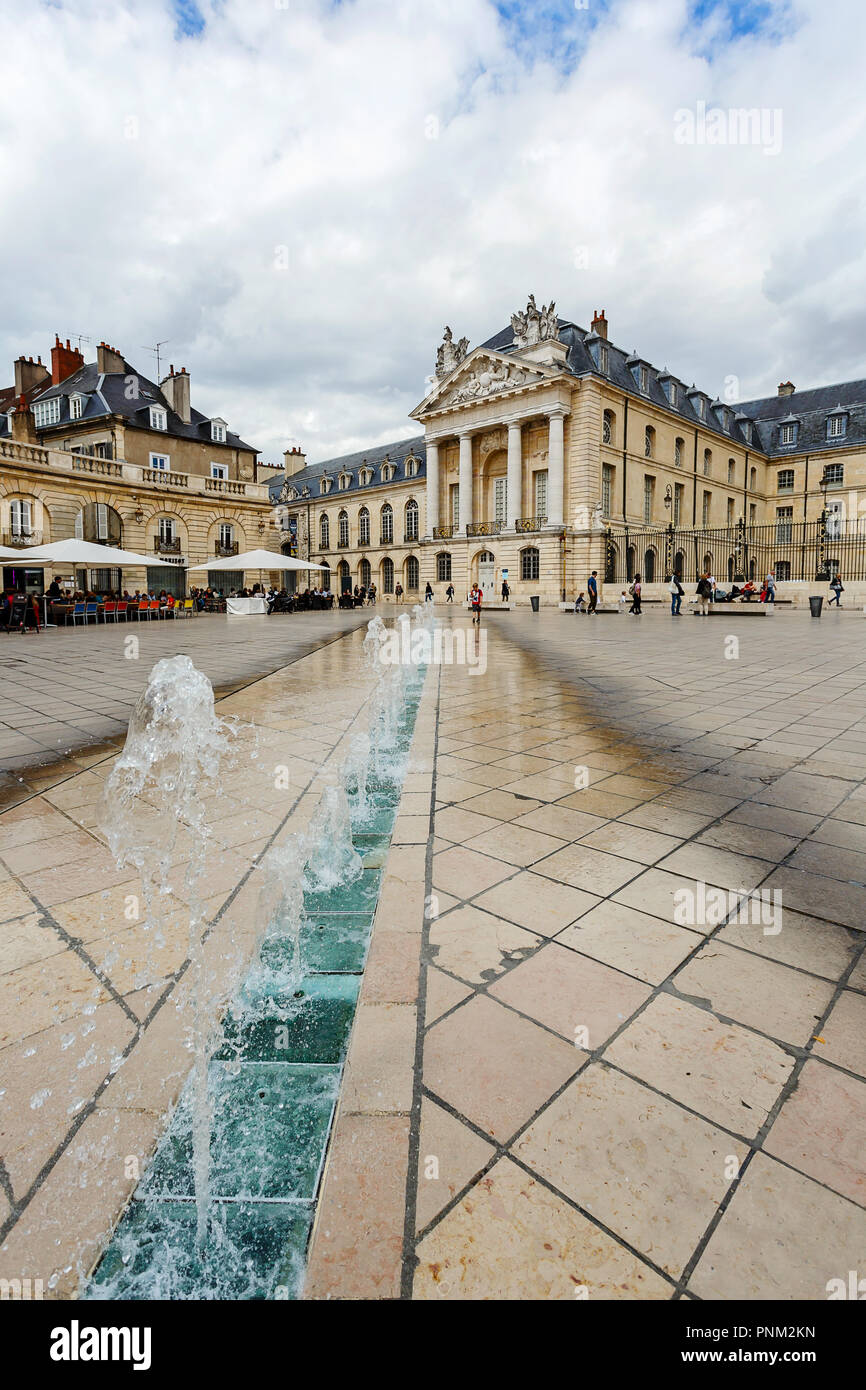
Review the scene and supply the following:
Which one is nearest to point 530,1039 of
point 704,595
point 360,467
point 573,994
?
point 573,994

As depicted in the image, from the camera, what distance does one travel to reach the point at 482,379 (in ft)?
131

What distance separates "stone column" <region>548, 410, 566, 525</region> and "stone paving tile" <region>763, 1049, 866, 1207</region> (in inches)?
1472

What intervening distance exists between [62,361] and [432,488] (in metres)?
22.9

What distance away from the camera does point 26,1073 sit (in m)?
1.91

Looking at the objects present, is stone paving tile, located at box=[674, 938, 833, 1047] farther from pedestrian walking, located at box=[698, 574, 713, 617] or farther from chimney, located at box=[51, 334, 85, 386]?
chimney, located at box=[51, 334, 85, 386]

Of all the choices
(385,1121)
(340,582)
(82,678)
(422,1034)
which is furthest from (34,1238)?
(340,582)

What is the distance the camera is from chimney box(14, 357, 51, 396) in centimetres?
3859

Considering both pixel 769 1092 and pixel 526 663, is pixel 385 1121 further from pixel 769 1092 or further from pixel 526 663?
pixel 526 663

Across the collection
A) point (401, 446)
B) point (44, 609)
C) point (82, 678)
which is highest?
point (401, 446)

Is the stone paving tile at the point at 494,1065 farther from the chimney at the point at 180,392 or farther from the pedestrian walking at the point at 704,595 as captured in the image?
the chimney at the point at 180,392

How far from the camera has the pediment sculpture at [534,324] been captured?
3675 cm

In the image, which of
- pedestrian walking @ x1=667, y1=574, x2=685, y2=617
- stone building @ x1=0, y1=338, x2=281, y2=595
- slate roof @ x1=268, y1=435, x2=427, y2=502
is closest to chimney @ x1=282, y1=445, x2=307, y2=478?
slate roof @ x1=268, y1=435, x2=427, y2=502

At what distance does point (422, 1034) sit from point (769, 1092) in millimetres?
977

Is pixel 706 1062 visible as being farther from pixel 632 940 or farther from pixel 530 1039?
pixel 632 940
